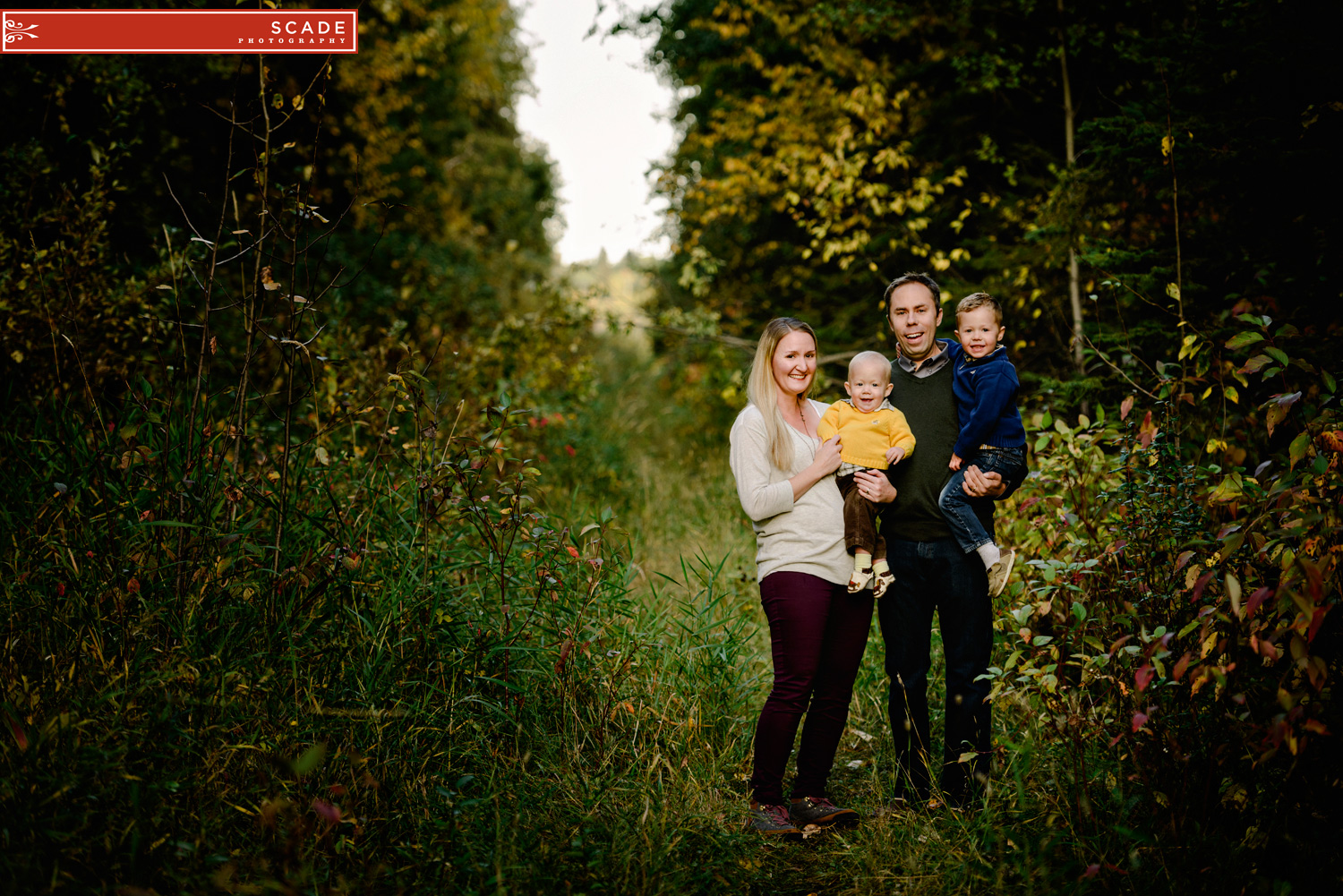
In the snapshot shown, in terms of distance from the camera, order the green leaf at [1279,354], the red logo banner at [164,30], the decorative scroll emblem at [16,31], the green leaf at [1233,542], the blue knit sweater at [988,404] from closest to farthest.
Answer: the green leaf at [1233,542] → the green leaf at [1279,354] → the blue knit sweater at [988,404] → the red logo banner at [164,30] → the decorative scroll emblem at [16,31]

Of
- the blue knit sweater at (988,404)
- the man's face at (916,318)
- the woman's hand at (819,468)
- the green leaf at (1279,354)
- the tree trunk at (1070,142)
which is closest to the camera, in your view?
the green leaf at (1279,354)

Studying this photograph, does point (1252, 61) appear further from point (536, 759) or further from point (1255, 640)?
point (536, 759)

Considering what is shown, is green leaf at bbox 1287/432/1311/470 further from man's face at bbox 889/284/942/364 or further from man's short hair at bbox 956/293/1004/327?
man's face at bbox 889/284/942/364

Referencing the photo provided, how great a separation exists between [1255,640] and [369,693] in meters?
2.87

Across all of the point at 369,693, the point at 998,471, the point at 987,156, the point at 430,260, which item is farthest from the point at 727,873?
the point at 430,260

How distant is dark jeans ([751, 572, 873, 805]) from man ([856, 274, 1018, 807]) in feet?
0.57

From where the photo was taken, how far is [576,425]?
8250 mm

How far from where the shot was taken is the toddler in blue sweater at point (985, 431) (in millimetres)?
2789

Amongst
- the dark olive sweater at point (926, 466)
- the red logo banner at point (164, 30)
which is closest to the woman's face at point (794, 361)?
the dark olive sweater at point (926, 466)

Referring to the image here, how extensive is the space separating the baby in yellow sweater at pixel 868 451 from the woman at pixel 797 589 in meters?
0.04

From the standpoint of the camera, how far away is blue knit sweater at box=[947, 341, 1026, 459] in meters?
2.77

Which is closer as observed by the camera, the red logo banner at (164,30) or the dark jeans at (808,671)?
the dark jeans at (808,671)

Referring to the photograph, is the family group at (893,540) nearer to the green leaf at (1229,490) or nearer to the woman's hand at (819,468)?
the woman's hand at (819,468)

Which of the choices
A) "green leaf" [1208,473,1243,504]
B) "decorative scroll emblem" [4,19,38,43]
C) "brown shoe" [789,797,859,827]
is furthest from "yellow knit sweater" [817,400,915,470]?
"decorative scroll emblem" [4,19,38,43]
